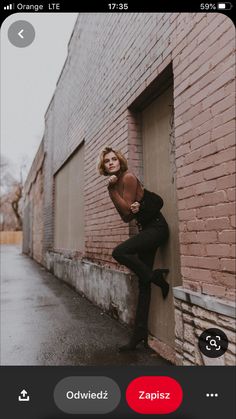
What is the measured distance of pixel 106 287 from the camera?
411cm

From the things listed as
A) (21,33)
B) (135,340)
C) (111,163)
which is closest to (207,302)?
(135,340)

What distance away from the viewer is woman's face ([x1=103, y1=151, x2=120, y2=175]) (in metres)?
2.82

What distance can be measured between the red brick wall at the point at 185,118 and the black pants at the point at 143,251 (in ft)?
1.36

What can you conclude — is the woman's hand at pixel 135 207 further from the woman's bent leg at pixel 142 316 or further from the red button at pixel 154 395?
the red button at pixel 154 395

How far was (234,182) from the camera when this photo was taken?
70.0 inches

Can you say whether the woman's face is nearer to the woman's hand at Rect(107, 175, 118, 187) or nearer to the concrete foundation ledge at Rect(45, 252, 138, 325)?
the woman's hand at Rect(107, 175, 118, 187)

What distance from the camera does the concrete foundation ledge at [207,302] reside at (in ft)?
5.58

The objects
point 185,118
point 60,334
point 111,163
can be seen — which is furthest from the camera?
point 60,334

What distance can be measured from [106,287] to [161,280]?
1.53 meters

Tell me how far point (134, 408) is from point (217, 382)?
0.34 m

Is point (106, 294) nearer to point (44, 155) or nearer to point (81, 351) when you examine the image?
point (81, 351)

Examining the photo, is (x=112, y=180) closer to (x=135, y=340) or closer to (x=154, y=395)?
(x=135, y=340)

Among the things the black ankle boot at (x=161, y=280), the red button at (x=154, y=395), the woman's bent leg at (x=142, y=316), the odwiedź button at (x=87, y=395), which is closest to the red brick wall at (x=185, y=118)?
the black ankle boot at (x=161, y=280)

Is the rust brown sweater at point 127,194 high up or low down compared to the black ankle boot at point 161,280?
up
